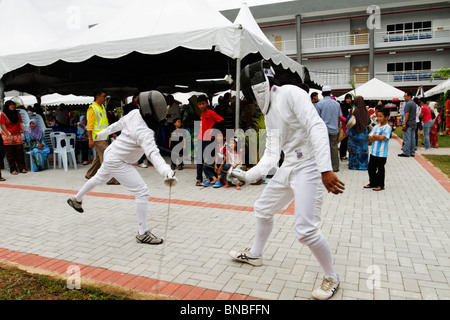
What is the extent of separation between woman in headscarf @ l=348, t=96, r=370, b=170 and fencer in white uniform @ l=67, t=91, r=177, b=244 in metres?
6.24

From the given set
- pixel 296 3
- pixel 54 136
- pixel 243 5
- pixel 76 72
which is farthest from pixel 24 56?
pixel 296 3

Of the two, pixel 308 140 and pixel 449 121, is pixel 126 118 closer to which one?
pixel 308 140

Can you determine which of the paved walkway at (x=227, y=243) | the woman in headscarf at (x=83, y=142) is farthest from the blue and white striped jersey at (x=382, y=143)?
the woman in headscarf at (x=83, y=142)

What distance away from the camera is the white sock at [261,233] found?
3354 mm

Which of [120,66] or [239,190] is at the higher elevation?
[120,66]

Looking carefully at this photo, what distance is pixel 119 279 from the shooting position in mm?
3268

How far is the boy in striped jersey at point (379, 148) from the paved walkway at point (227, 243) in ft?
1.00

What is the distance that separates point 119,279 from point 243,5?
30.0 ft

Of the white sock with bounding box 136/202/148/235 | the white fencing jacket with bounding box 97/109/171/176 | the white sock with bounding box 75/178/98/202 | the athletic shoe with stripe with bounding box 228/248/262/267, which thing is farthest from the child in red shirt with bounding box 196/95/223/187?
the athletic shoe with stripe with bounding box 228/248/262/267

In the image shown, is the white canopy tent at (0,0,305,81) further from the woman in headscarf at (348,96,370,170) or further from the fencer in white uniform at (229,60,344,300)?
the fencer in white uniform at (229,60,344,300)

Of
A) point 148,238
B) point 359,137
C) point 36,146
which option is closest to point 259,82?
point 148,238

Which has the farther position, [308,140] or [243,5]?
[243,5]

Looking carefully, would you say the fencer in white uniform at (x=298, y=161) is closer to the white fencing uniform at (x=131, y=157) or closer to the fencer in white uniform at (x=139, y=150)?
the fencer in white uniform at (x=139, y=150)

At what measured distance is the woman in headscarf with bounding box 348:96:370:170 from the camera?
8703 mm
